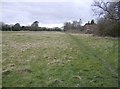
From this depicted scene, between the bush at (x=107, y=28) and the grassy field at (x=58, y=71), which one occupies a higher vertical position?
the bush at (x=107, y=28)

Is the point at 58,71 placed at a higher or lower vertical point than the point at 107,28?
lower

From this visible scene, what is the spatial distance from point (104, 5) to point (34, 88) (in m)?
31.3

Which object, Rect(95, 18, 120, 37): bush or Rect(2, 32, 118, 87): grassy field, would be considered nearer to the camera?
Rect(2, 32, 118, 87): grassy field

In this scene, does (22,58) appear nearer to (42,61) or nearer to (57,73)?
(42,61)

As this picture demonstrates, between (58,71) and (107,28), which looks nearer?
(58,71)

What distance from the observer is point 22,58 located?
13.3 metres

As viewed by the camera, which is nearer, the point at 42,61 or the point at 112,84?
the point at 112,84

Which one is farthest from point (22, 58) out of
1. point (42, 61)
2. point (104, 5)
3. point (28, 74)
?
point (104, 5)

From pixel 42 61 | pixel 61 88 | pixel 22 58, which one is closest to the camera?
pixel 61 88

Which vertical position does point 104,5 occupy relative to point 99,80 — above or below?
above

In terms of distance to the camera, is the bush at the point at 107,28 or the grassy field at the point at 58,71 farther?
the bush at the point at 107,28

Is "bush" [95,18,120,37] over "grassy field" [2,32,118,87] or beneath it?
over

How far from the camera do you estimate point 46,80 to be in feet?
29.8

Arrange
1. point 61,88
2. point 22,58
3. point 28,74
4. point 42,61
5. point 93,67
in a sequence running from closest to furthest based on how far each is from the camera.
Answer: point 61,88, point 28,74, point 93,67, point 42,61, point 22,58
